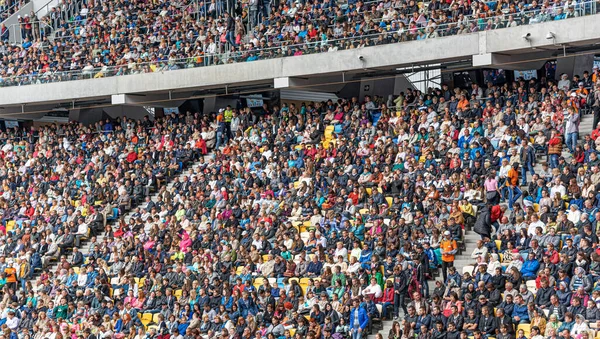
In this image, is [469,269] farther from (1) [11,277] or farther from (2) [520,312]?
(1) [11,277]

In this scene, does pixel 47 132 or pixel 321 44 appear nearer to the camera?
pixel 321 44

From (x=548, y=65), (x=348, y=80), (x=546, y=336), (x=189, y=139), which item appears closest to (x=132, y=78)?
(x=189, y=139)

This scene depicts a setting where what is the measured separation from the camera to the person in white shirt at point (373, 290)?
72.2 ft

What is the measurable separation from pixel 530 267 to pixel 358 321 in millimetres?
3239

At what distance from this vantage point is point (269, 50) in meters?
32.0

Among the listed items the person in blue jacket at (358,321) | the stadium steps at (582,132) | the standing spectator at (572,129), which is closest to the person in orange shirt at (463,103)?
the stadium steps at (582,132)

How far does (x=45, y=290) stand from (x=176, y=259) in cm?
337

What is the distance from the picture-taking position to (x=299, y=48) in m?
31.4

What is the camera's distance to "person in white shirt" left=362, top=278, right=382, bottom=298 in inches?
866

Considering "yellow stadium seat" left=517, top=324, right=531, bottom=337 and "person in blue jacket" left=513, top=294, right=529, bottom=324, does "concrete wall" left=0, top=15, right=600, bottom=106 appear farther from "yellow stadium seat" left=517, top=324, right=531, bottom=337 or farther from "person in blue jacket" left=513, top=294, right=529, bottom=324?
"yellow stadium seat" left=517, top=324, right=531, bottom=337

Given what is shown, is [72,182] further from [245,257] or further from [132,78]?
[245,257]

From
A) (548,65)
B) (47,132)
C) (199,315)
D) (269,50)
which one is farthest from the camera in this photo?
(47,132)

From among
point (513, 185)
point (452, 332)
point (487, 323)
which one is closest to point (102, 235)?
point (513, 185)

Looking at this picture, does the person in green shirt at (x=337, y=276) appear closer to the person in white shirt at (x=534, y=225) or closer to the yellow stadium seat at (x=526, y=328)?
the person in white shirt at (x=534, y=225)
